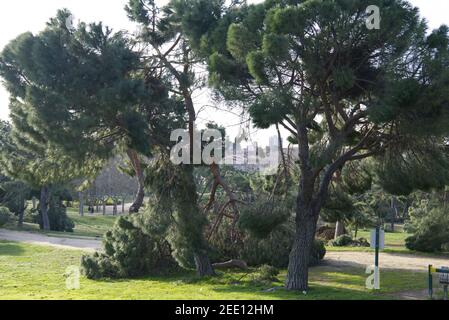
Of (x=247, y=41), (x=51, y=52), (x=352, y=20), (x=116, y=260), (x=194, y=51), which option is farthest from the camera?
(x=116, y=260)

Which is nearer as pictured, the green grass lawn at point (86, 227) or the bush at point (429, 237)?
the bush at point (429, 237)

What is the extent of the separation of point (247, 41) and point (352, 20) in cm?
236

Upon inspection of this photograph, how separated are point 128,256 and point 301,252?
663 cm

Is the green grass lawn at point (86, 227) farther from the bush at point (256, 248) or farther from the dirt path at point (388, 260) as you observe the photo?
the bush at point (256, 248)

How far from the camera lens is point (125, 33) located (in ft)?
52.0

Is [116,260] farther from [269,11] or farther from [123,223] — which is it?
[269,11]

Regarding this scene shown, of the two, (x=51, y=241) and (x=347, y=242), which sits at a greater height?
(x=347, y=242)

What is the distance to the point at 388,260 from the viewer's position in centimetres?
2205

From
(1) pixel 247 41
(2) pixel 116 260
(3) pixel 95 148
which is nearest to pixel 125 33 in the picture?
(3) pixel 95 148

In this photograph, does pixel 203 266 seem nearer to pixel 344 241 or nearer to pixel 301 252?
pixel 301 252

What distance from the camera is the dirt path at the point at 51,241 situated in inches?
1121

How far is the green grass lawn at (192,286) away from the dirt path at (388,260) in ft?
5.52

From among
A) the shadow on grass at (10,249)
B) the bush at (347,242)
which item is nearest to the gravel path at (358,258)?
the shadow on grass at (10,249)

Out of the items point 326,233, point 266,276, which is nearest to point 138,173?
point 266,276
